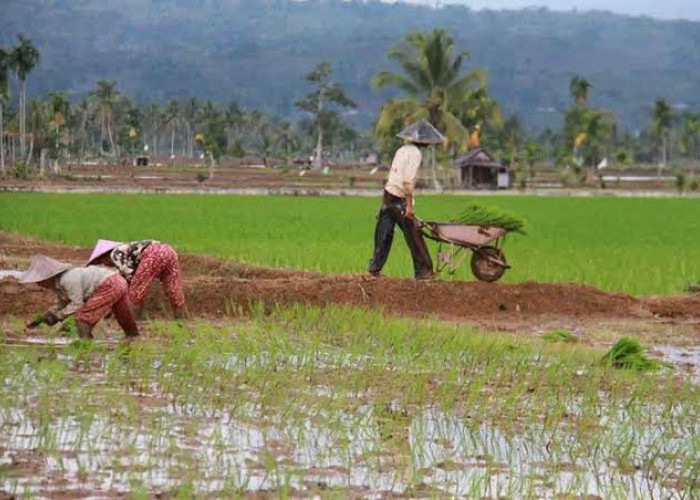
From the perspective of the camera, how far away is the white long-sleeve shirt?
33.0 feet

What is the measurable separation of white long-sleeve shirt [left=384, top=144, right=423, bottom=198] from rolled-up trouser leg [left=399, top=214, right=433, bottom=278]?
21 centimetres

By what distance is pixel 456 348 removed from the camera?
7.71m

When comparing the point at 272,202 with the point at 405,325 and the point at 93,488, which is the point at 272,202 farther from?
the point at 93,488

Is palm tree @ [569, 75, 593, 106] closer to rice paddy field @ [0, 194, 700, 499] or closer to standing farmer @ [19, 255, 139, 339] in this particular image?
rice paddy field @ [0, 194, 700, 499]

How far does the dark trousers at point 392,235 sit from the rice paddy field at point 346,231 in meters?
1.91

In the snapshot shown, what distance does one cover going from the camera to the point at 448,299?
10.1 m

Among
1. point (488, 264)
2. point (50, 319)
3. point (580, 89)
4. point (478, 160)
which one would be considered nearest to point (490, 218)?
point (488, 264)

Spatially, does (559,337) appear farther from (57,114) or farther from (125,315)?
(57,114)

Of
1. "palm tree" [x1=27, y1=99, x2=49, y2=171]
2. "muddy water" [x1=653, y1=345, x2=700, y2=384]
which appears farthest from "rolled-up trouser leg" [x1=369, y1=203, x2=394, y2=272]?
"palm tree" [x1=27, y1=99, x2=49, y2=171]

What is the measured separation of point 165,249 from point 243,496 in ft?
13.1

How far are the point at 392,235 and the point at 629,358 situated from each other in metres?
3.18

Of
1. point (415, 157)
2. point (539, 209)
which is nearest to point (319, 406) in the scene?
point (415, 157)

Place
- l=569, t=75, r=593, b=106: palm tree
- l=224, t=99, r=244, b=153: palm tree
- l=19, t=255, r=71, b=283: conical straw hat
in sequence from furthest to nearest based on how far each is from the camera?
1. l=224, t=99, r=244, b=153: palm tree
2. l=569, t=75, r=593, b=106: palm tree
3. l=19, t=255, r=71, b=283: conical straw hat

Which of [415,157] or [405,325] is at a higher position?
[415,157]
